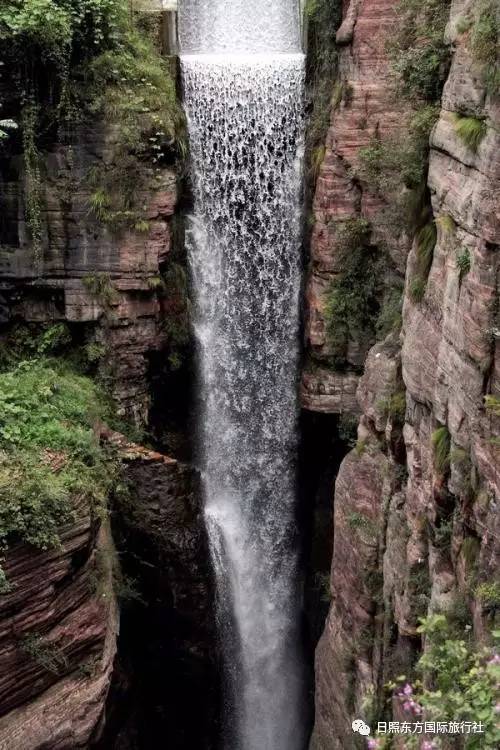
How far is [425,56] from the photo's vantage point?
9.39 m

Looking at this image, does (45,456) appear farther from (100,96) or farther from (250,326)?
(100,96)

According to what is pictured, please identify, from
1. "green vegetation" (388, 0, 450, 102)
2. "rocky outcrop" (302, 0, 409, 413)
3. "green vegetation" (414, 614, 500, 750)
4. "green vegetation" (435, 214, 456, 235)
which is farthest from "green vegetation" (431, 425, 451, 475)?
"rocky outcrop" (302, 0, 409, 413)

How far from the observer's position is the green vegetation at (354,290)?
14797mm

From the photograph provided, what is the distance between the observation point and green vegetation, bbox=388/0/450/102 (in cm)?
922

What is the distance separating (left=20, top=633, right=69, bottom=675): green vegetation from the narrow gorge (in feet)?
0.13

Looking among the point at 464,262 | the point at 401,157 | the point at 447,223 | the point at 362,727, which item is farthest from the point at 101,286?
the point at 362,727

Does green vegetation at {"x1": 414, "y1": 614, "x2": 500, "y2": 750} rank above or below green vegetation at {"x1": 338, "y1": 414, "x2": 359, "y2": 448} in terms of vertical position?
above

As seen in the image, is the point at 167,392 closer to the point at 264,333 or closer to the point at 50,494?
the point at 264,333

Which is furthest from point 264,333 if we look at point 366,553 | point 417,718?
point 417,718

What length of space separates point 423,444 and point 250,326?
25.7 ft

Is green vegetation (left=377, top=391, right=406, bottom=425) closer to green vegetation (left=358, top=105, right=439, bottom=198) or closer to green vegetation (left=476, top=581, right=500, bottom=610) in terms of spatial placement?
green vegetation (left=358, top=105, right=439, bottom=198)

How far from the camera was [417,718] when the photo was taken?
8.27 meters

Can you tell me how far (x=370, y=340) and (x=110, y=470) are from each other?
Answer: 592 cm

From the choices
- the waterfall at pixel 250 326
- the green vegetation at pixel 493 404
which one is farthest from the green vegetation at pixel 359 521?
the waterfall at pixel 250 326
